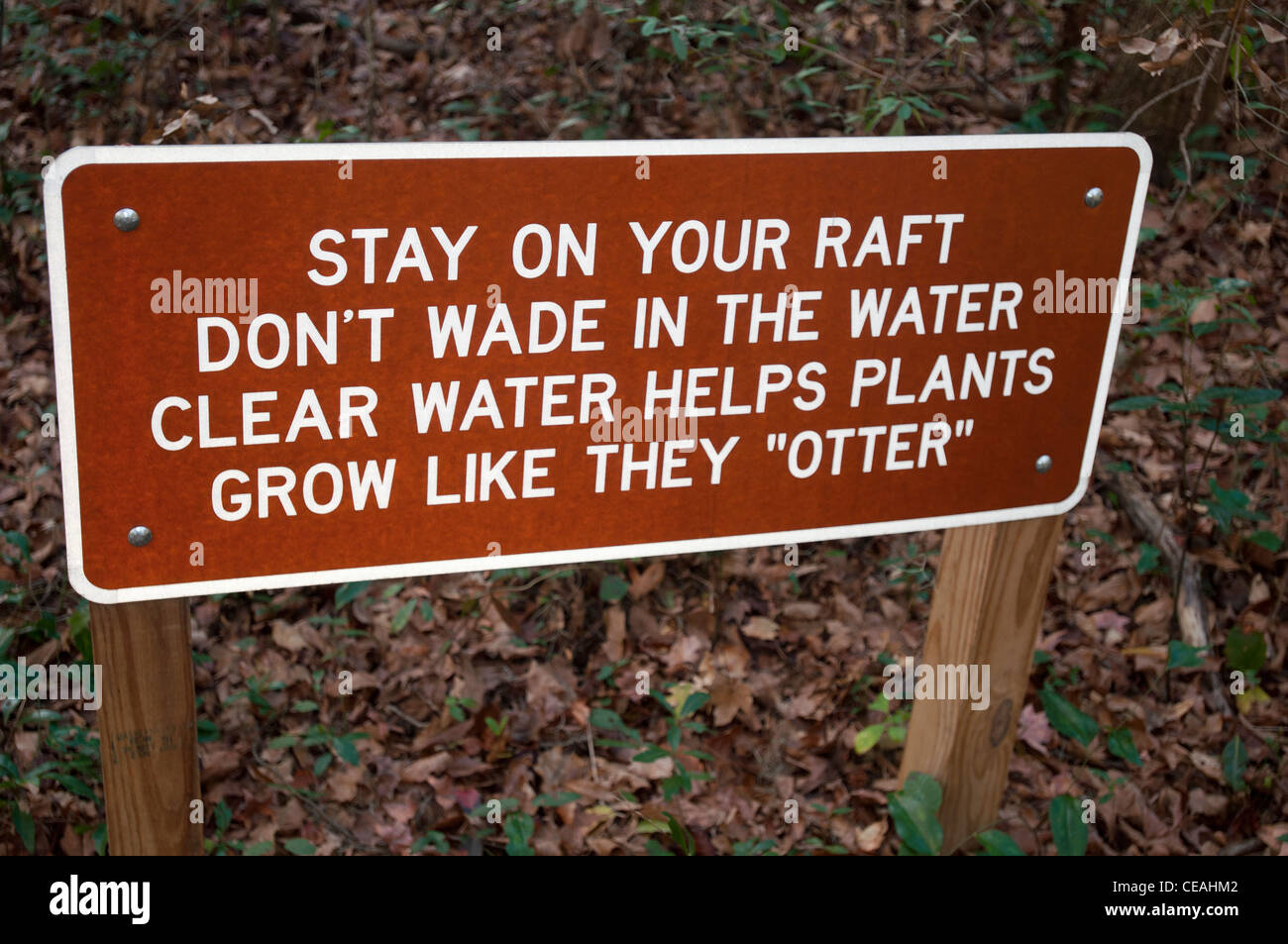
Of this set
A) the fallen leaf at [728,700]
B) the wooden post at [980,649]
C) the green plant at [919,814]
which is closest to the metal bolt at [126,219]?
the wooden post at [980,649]

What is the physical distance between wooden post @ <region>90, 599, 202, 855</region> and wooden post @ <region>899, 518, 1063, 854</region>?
57.5 inches

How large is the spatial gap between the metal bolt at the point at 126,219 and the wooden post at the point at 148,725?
1.88ft

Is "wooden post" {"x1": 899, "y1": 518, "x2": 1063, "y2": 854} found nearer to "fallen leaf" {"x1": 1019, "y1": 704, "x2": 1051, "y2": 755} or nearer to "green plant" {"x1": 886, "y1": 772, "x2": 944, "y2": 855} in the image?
"green plant" {"x1": 886, "y1": 772, "x2": 944, "y2": 855}

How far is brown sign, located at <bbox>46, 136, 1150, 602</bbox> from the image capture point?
5.23 ft

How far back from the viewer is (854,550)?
3.82 m

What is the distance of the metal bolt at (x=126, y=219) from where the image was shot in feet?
4.97

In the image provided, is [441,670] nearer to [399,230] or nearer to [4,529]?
[4,529]

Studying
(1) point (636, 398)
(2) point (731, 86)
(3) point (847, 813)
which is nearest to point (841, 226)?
(1) point (636, 398)

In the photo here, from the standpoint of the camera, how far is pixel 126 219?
152 centimetres

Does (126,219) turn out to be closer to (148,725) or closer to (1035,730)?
(148,725)

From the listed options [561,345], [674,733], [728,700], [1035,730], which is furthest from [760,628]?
[561,345]

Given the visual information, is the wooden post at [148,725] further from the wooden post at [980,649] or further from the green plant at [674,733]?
the wooden post at [980,649]

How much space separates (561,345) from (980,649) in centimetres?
115

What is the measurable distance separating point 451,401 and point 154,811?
85 cm
